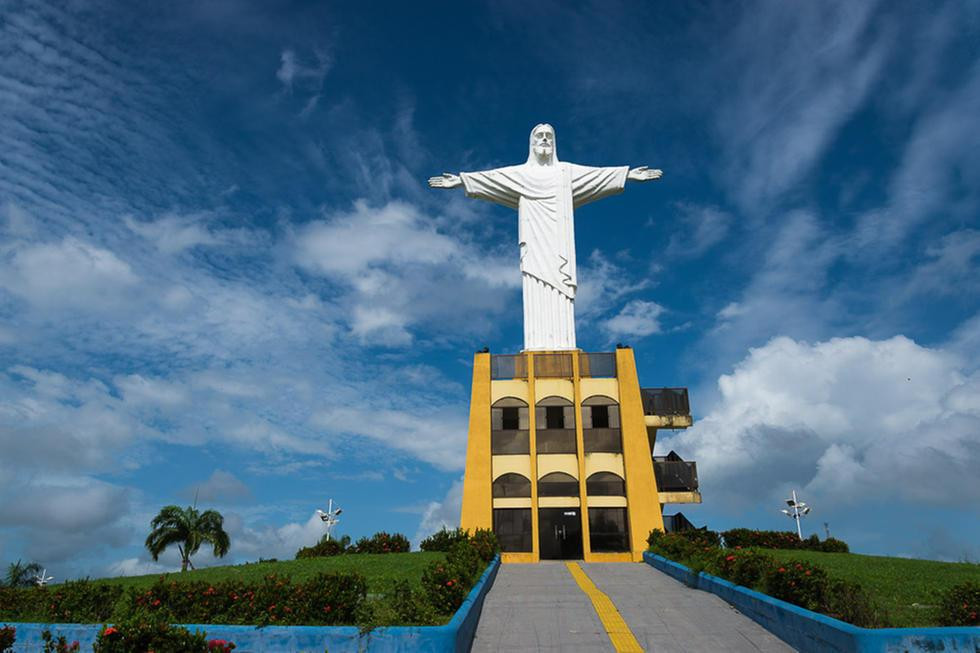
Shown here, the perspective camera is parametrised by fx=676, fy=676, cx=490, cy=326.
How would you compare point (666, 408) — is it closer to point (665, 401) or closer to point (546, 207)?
point (665, 401)

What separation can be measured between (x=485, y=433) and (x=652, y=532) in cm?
711

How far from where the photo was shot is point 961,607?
28.1 feet

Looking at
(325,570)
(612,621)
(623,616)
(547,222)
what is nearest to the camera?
(612,621)

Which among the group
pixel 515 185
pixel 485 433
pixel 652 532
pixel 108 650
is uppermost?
pixel 515 185

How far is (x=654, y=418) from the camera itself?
2702 cm

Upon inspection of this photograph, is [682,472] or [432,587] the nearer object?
[432,587]

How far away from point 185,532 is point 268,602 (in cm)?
2864

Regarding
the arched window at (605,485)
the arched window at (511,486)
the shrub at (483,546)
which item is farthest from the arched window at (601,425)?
the shrub at (483,546)

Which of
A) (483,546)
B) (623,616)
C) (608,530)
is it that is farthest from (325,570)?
(608,530)

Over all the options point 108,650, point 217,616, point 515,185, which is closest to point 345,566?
point 217,616

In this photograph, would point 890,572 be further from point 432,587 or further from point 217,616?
point 217,616

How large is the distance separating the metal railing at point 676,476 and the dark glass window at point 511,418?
18.1ft

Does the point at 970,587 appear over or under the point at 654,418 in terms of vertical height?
under

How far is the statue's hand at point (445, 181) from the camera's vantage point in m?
30.0
